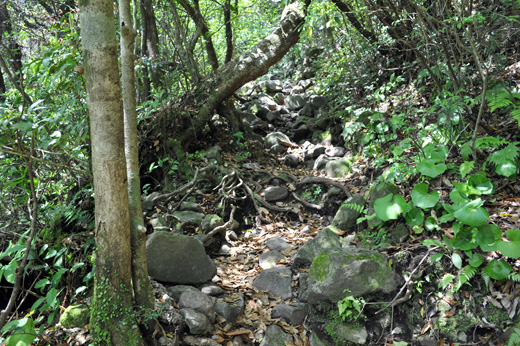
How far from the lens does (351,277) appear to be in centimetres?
341

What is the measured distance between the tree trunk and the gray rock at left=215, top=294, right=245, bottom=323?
0.90 m

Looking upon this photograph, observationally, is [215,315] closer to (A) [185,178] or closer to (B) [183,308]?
(B) [183,308]

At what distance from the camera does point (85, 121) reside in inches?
170

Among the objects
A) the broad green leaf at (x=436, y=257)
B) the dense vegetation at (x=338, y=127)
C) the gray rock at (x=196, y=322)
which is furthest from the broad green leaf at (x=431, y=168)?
the gray rock at (x=196, y=322)

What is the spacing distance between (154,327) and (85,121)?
2.67 metres

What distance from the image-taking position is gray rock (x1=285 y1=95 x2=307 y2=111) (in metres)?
9.34

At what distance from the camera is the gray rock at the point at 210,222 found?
483cm

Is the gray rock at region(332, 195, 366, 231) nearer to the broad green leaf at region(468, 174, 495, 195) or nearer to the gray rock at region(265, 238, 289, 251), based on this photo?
the gray rock at region(265, 238, 289, 251)

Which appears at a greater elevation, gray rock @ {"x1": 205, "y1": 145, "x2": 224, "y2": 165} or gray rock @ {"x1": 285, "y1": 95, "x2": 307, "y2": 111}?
gray rock @ {"x1": 285, "y1": 95, "x2": 307, "y2": 111}

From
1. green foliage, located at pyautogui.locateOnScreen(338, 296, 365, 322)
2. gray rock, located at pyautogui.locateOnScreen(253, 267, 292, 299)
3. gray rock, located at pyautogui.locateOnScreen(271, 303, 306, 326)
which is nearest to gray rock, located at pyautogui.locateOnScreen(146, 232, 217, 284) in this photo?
gray rock, located at pyautogui.locateOnScreen(253, 267, 292, 299)

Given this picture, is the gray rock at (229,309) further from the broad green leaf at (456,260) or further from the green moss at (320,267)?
the broad green leaf at (456,260)

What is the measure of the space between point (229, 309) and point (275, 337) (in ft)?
1.67

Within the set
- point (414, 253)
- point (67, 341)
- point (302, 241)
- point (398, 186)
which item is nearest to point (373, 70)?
point (398, 186)

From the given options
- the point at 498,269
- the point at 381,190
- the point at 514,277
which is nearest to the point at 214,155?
the point at 381,190
